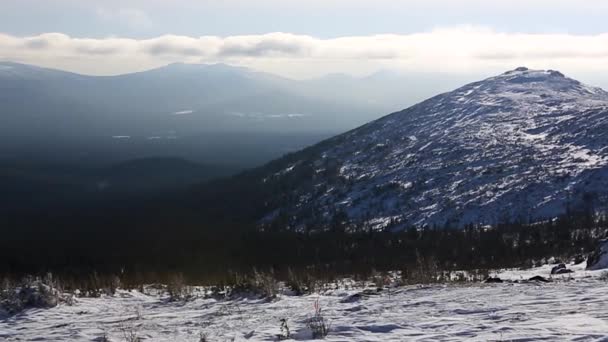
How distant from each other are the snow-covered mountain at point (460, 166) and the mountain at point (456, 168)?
0.39 ft

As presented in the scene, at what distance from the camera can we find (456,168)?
1903 inches

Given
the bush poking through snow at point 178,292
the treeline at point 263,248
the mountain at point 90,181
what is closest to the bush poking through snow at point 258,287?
the bush poking through snow at point 178,292

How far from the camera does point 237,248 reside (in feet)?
122

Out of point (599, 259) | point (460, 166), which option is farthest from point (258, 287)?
point (460, 166)

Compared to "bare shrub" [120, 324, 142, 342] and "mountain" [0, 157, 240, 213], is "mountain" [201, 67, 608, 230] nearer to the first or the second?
"mountain" [0, 157, 240, 213]

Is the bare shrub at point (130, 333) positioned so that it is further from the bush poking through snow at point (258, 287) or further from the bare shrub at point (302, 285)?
the bare shrub at point (302, 285)

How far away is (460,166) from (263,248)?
2152 centimetres

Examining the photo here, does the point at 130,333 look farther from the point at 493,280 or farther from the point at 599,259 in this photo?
the point at 599,259

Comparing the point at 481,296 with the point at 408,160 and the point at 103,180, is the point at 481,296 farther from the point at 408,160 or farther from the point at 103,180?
the point at 103,180

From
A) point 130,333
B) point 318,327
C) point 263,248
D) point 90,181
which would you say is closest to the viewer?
point 318,327

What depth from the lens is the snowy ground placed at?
773 centimetres

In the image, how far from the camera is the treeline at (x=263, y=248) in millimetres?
23594

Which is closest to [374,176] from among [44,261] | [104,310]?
[44,261]

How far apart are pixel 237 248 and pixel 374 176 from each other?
779 inches
